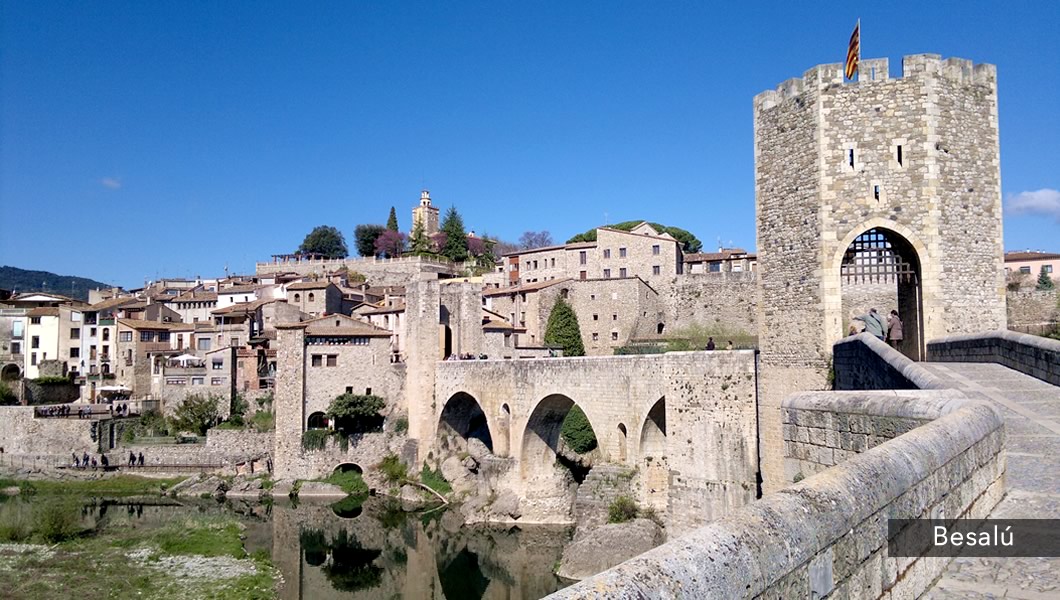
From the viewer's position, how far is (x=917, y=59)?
15031 mm

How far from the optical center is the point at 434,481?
39.1 metres

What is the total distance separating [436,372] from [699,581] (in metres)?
38.1

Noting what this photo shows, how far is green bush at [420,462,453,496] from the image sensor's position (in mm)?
38344

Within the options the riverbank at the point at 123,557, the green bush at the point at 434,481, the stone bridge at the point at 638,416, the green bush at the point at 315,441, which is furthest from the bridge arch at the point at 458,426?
the riverbank at the point at 123,557

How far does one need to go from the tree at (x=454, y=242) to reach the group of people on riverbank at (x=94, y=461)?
4539 cm

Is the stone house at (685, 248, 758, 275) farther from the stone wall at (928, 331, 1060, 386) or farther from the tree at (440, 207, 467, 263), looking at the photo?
the stone wall at (928, 331, 1060, 386)

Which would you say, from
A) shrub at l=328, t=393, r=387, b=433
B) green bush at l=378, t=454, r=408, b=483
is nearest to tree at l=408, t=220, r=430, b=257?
shrub at l=328, t=393, r=387, b=433

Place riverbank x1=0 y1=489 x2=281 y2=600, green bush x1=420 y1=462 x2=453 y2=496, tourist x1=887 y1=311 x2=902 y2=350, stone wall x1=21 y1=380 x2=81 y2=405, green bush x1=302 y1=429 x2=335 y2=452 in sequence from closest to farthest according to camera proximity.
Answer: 1. tourist x1=887 y1=311 x2=902 y2=350
2. riverbank x1=0 y1=489 x2=281 y2=600
3. green bush x1=420 y1=462 x2=453 y2=496
4. green bush x1=302 y1=429 x2=335 y2=452
5. stone wall x1=21 y1=380 x2=81 y2=405

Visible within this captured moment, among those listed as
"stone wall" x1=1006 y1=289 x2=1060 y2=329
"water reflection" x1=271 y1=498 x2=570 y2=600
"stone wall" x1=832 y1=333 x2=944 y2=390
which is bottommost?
"water reflection" x1=271 y1=498 x2=570 y2=600

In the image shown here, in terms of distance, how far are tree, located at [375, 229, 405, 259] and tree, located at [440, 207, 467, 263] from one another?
842 cm

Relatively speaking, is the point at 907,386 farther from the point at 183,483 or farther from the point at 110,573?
the point at 183,483

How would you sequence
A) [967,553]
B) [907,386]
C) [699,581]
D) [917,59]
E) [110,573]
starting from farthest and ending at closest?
[110,573] → [917,59] → [907,386] → [967,553] → [699,581]

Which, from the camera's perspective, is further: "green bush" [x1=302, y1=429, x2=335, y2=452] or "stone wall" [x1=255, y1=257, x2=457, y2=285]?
"stone wall" [x1=255, y1=257, x2=457, y2=285]

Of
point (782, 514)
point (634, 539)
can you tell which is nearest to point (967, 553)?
point (782, 514)
